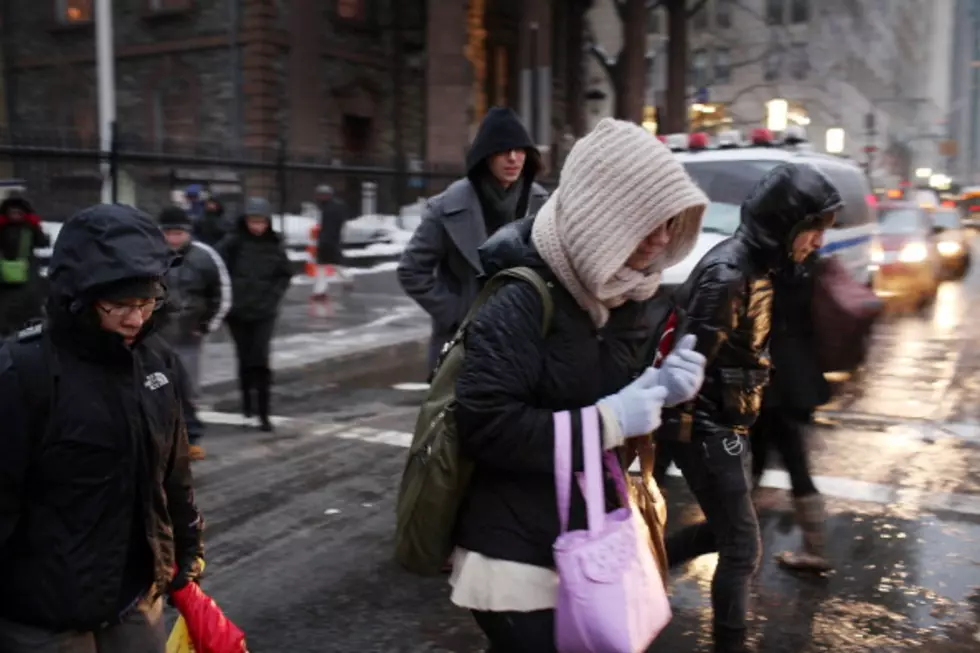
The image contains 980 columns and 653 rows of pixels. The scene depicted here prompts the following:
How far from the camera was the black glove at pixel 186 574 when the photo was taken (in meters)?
2.69

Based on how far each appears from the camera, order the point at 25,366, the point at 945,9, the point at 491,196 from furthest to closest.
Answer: the point at 945,9, the point at 491,196, the point at 25,366

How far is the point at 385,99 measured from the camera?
31.9 meters

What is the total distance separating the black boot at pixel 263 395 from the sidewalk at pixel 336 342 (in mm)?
1874

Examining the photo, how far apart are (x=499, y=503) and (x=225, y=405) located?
7.28 metres

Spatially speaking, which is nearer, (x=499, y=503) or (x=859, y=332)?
(x=499, y=503)

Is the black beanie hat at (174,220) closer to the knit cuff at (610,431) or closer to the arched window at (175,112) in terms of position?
the knit cuff at (610,431)

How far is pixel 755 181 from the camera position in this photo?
952cm

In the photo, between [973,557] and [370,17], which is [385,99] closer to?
[370,17]

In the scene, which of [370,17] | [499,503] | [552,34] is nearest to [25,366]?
[499,503]

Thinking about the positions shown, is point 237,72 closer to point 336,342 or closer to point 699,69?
point 336,342

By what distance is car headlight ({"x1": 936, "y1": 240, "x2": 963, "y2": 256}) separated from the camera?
22.0 meters

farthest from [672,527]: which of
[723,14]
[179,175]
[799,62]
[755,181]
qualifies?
[799,62]

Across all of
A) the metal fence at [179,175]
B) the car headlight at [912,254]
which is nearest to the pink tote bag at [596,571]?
the metal fence at [179,175]

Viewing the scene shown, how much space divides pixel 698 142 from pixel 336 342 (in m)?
5.17
